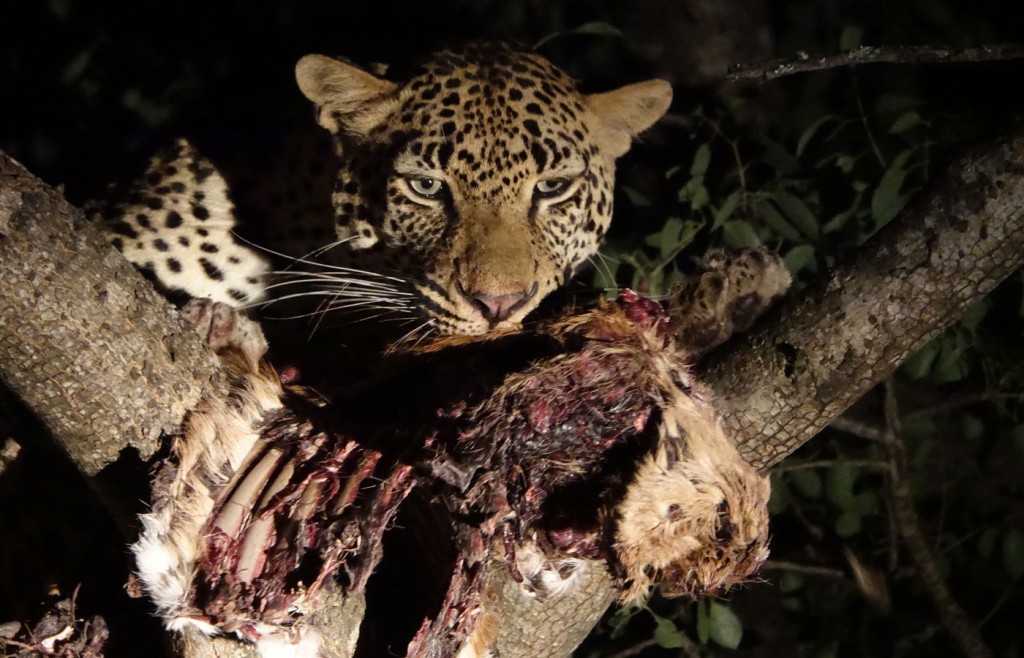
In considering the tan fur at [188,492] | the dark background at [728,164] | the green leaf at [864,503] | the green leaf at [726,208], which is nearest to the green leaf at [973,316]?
the dark background at [728,164]

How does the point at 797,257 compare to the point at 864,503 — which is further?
the point at 864,503

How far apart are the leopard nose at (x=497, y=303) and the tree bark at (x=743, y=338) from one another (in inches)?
25.4

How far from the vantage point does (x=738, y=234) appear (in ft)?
8.54

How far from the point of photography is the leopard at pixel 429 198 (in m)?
2.34

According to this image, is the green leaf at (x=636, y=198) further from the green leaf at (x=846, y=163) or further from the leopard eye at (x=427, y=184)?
the leopard eye at (x=427, y=184)

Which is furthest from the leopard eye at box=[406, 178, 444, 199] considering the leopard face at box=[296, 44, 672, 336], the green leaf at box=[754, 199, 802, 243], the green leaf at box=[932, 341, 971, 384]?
the green leaf at box=[932, 341, 971, 384]

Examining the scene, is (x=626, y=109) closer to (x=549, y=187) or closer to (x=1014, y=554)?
(x=549, y=187)

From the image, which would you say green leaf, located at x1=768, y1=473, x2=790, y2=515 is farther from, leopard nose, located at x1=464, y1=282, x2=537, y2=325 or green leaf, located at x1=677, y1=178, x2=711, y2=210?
leopard nose, located at x1=464, y1=282, x2=537, y2=325

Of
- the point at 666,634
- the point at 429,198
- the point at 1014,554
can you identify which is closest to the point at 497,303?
the point at 429,198

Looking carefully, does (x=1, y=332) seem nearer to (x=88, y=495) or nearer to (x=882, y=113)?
(x=88, y=495)

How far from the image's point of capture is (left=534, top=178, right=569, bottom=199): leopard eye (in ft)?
8.34

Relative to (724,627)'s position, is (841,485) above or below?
above

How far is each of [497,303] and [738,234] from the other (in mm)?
673

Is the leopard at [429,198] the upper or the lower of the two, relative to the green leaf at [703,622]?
upper
